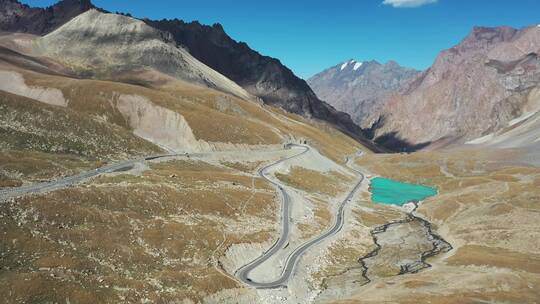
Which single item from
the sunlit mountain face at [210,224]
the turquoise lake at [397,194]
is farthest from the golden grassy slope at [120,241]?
the turquoise lake at [397,194]

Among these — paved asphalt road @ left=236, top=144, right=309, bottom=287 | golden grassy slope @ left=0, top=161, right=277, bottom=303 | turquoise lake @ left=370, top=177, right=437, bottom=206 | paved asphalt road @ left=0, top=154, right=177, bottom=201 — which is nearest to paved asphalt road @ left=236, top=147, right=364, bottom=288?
paved asphalt road @ left=236, top=144, right=309, bottom=287

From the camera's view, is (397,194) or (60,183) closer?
(60,183)

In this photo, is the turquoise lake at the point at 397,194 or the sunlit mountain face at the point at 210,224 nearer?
the sunlit mountain face at the point at 210,224

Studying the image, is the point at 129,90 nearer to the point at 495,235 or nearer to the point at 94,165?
the point at 94,165

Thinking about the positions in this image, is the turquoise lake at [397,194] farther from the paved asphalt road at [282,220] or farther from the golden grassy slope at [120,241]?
the golden grassy slope at [120,241]

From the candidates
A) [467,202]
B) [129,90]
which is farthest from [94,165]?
[467,202]

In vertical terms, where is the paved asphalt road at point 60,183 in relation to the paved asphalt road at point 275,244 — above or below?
above

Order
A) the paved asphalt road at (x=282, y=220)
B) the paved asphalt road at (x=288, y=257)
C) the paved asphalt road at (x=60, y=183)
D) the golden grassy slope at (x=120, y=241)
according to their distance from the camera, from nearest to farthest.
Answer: the golden grassy slope at (x=120, y=241) → the paved asphalt road at (x=60, y=183) → the paved asphalt road at (x=282, y=220) → the paved asphalt road at (x=288, y=257)

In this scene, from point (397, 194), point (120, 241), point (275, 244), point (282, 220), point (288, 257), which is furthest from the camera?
point (397, 194)

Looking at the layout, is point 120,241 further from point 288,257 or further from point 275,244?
point 275,244

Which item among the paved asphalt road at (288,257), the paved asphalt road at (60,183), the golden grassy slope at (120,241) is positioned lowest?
the paved asphalt road at (288,257)

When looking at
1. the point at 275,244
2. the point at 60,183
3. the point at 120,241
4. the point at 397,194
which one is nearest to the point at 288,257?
the point at 275,244
